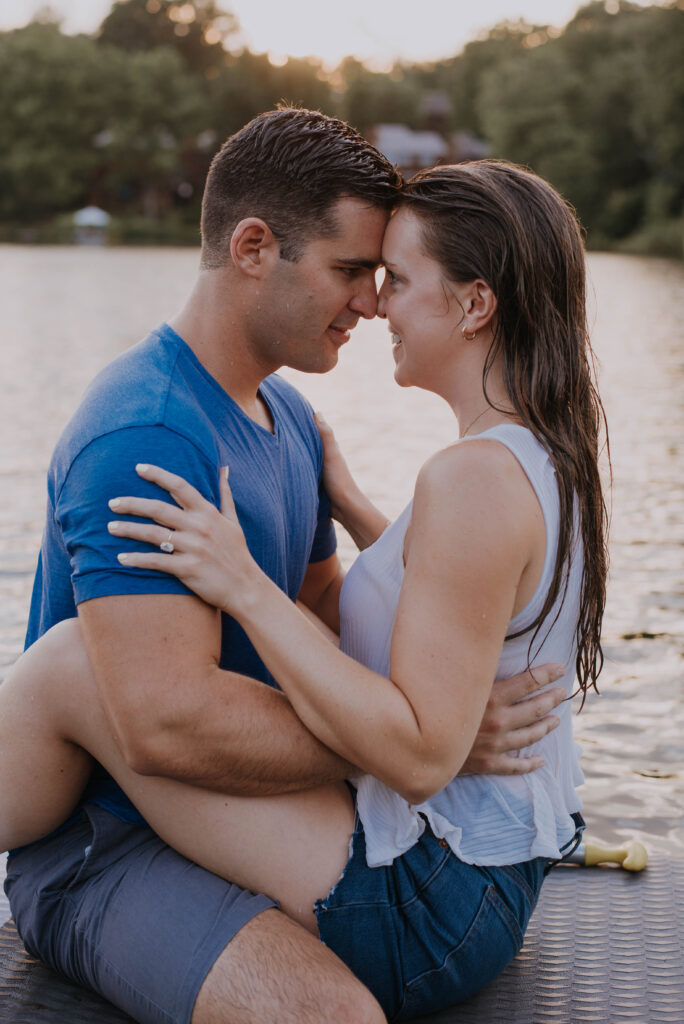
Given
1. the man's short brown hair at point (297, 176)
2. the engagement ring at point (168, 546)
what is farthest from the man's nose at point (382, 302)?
the engagement ring at point (168, 546)

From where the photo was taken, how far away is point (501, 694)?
2.51 metres

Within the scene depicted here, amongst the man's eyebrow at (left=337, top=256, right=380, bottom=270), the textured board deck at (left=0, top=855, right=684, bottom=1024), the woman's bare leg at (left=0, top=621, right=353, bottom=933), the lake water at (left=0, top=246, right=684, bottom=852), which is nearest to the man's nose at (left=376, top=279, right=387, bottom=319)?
the man's eyebrow at (left=337, top=256, right=380, bottom=270)

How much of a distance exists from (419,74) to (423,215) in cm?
13509

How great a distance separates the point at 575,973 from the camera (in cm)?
280

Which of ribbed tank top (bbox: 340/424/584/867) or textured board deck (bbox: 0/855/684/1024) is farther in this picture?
textured board deck (bbox: 0/855/684/1024)

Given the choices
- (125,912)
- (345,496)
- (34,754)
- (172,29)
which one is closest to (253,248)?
(345,496)

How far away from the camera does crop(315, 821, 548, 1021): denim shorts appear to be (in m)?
2.40

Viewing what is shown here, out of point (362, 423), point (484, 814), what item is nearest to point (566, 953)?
point (484, 814)

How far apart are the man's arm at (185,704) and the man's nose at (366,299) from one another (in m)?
1.04

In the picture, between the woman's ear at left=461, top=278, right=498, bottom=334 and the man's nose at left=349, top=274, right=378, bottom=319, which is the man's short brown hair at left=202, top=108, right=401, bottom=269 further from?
the woman's ear at left=461, top=278, right=498, bottom=334

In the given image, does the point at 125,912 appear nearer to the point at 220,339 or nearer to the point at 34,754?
the point at 34,754

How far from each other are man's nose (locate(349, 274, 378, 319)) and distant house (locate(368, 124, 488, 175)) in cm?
8424

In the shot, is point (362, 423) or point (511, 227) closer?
point (511, 227)

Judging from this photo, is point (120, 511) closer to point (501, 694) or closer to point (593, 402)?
point (501, 694)
